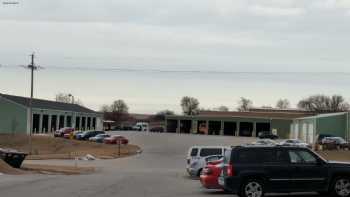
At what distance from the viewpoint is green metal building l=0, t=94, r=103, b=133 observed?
104m

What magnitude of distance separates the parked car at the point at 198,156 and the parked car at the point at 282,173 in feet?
48.2

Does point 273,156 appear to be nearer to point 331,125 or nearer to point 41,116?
point 331,125

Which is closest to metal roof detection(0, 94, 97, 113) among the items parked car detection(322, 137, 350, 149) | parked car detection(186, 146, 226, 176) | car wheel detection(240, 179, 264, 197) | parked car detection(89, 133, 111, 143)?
parked car detection(89, 133, 111, 143)

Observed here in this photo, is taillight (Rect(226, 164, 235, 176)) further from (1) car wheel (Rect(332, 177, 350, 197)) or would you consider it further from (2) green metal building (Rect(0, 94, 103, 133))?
(2) green metal building (Rect(0, 94, 103, 133))

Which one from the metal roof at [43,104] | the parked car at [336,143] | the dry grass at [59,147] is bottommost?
the dry grass at [59,147]

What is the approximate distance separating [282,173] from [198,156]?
16299 millimetres

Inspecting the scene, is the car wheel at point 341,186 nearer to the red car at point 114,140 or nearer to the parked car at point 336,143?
the parked car at point 336,143

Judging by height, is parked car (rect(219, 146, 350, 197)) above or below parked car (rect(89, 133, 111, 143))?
above

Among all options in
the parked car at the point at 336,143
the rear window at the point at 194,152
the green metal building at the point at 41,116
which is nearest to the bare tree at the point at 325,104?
the green metal building at the point at 41,116

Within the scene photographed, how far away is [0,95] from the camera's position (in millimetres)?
106625

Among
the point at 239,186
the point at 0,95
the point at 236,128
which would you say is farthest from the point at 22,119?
the point at 239,186

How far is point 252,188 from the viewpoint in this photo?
18750 mm

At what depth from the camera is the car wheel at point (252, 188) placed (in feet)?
61.5

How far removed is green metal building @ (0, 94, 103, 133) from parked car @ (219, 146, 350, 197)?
85682 mm
